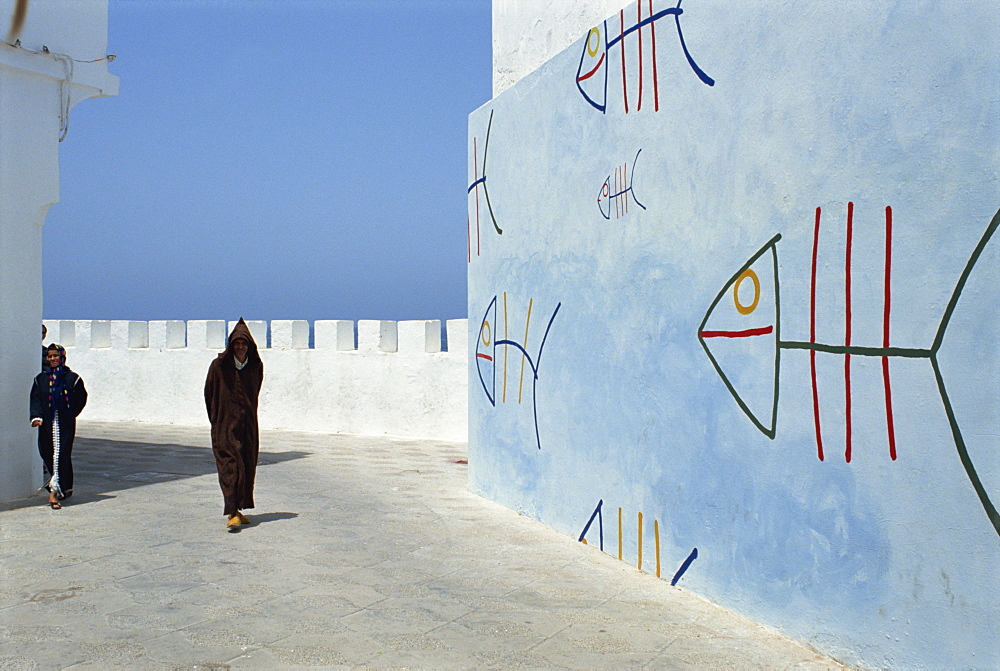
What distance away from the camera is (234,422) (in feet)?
22.9

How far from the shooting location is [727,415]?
491 cm

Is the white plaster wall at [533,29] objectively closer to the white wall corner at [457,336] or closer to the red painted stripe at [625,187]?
the red painted stripe at [625,187]

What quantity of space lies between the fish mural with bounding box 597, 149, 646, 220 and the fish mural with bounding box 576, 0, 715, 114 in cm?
40

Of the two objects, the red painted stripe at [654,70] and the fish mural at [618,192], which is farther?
the fish mural at [618,192]

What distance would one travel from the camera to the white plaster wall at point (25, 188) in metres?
7.84

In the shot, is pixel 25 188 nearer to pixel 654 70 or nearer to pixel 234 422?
pixel 234 422

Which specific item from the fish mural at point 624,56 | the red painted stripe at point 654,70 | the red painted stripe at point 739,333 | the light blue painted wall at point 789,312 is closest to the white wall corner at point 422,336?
the light blue painted wall at point 789,312

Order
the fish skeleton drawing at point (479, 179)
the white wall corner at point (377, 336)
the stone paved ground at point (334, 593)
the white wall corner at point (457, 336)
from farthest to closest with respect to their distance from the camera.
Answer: the white wall corner at point (377, 336) < the white wall corner at point (457, 336) < the fish skeleton drawing at point (479, 179) < the stone paved ground at point (334, 593)

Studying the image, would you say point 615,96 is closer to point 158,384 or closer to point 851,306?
point 851,306

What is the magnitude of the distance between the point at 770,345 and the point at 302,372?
33.6 feet

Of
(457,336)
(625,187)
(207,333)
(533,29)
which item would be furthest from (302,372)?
(625,187)

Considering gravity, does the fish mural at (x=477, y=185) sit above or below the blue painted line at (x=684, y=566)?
above

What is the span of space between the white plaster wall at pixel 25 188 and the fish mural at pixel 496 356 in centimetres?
399

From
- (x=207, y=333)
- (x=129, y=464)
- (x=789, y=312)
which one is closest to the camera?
(x=789, y=312)
